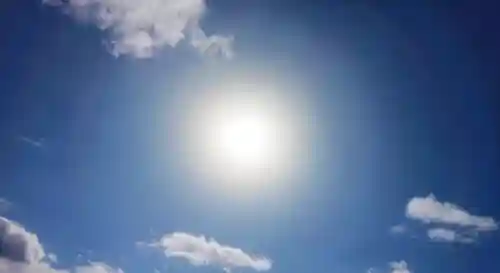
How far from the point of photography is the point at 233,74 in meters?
2.98

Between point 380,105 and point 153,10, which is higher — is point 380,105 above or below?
below

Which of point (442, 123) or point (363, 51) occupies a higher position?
point (363, 51)

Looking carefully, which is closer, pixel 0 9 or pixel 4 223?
pixel 4 223

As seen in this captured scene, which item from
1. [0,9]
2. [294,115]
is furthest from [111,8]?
[294,115]

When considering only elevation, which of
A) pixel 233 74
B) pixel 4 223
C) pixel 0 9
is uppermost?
pixel 0 9

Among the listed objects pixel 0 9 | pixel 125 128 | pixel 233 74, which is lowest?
pixel 125 128

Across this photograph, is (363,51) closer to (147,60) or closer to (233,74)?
(233,74)

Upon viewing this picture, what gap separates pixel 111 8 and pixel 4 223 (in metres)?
1.01

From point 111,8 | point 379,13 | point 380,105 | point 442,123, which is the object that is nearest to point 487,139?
point 442,123

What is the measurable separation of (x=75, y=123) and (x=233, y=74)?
0.71m

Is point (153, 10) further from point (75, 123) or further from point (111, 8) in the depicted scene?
point (75, 123)

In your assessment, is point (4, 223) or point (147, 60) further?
point (147, 60)

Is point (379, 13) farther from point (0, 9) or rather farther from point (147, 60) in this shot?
point (0, 9)

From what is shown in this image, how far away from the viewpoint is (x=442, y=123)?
9.82 ft
